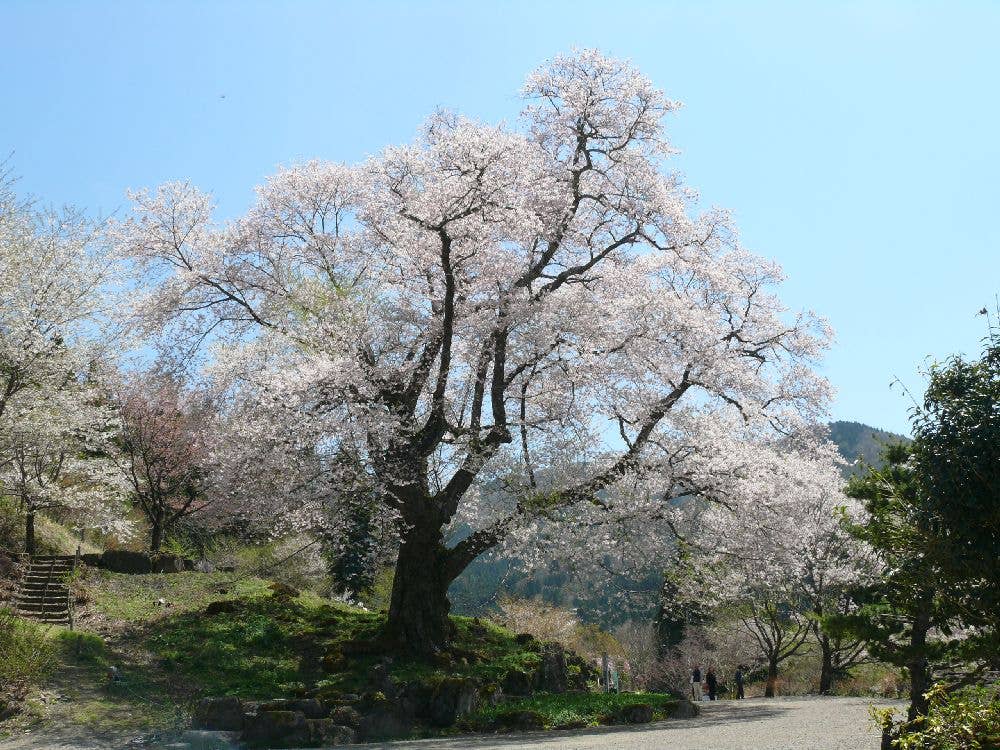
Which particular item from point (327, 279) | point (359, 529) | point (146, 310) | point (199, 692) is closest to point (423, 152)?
point (327, 279)

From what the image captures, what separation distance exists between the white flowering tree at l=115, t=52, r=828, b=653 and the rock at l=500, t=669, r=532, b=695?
1.58 meters

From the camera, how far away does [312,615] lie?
19188 mm

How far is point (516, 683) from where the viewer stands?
658 inches

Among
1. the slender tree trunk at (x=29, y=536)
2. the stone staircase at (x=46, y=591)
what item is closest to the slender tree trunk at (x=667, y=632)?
the stone staircase at (x=46, y=591)

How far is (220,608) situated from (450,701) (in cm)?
699

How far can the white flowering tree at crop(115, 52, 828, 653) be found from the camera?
16.1 metres

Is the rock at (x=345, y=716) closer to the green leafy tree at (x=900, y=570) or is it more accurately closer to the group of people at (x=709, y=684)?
the green leafy tree at (x=900, y=570)

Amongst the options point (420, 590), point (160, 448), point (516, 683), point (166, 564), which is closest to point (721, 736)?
point (516, 683)

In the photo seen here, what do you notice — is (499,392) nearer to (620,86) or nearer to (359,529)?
(620,86)

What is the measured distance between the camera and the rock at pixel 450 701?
45.2ft

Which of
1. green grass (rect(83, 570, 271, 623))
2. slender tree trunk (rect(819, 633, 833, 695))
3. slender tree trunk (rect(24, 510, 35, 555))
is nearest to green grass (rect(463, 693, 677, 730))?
green grass (rect(83, 570, 271, 623))

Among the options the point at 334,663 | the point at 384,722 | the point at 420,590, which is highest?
the point at 420,590

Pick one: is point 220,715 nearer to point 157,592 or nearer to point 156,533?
point 157,592

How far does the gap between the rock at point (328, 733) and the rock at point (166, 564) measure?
11477 millimetres
